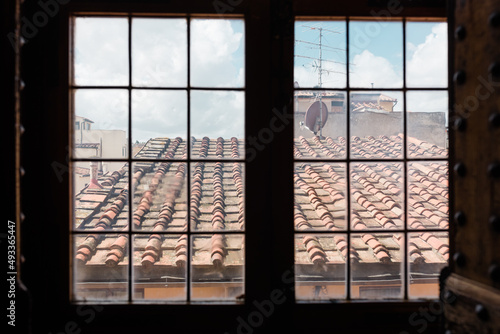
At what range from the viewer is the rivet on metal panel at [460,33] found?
36.4 inches

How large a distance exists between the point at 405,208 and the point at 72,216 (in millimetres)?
1593

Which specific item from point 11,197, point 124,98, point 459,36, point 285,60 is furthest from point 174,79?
point 459,36

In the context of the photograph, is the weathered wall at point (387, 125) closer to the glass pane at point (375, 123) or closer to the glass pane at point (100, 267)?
the glass pane at point (375, 123)

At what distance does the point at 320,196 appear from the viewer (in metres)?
1.82

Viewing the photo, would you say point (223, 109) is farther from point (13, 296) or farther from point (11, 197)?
point (13, 296)

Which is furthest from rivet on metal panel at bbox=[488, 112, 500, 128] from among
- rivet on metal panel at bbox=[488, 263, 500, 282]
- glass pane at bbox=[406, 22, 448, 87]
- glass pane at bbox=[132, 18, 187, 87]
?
glass pane at bbox=[132, 18, 187, 87]

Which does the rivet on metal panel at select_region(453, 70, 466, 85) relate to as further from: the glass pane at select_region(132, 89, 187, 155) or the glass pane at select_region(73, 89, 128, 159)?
the glass pane at select_region(73, 89, 128, 159)

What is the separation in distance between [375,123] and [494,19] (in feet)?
3.32

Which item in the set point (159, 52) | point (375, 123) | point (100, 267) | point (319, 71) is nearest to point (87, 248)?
point (100, 267)

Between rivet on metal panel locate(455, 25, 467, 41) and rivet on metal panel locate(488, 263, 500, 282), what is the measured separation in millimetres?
548

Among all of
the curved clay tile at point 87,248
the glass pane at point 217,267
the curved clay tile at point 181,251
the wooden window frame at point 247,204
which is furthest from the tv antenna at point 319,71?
the curved clay tile at point 87,248

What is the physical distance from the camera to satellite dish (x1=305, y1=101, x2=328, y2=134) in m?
1.80

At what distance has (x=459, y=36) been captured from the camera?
Answer: 0.94 m

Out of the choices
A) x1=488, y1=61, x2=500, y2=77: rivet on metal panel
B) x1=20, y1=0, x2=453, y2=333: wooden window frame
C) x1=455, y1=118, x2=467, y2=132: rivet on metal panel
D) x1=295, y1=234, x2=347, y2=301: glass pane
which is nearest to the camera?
x1=488, y1=61, x2=500, y2=77: rivet on metal panel
